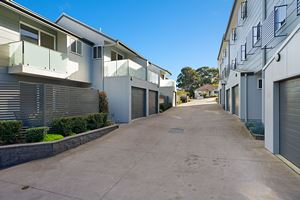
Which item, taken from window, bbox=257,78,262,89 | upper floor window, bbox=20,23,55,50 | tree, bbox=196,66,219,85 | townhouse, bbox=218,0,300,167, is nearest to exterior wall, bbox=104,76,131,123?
upper floor window, bbox=20,23,55,50

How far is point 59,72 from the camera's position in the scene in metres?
11.7

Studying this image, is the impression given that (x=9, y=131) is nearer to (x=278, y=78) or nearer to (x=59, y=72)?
(x=59, y=72)

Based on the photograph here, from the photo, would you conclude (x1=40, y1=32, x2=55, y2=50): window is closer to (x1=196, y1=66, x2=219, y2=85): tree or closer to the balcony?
the balcony

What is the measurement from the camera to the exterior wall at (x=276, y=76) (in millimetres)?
4984

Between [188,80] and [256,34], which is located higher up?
[188,80]

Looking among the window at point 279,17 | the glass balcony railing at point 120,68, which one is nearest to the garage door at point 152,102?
the glass balcony railing at point 120,68

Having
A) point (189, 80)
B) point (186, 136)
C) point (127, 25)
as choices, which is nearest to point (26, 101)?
point (186, 136)

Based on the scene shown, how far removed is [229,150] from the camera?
729cm

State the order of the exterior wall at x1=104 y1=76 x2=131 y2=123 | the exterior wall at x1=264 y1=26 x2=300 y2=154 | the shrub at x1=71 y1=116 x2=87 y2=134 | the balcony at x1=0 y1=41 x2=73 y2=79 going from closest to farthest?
1. the exterior wall at x1=264 y1=26 x2=300 y2=154
2. the shrub at x1=71 y1=116 x2=87 y2=134
3. the balcony at x1=0 y1=41 x2=73 y2=79
4. the exterior wall at x1=104 y1=76 x2=131 y2=123

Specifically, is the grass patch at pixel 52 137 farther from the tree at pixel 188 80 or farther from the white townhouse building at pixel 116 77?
the tree at pixel 188 80

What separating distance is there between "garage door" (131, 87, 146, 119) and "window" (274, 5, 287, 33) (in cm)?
1007

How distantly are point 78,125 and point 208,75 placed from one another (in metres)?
69.1

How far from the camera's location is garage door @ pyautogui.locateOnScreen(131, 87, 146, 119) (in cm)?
1527

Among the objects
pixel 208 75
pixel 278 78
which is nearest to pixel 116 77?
pixel 278 78
